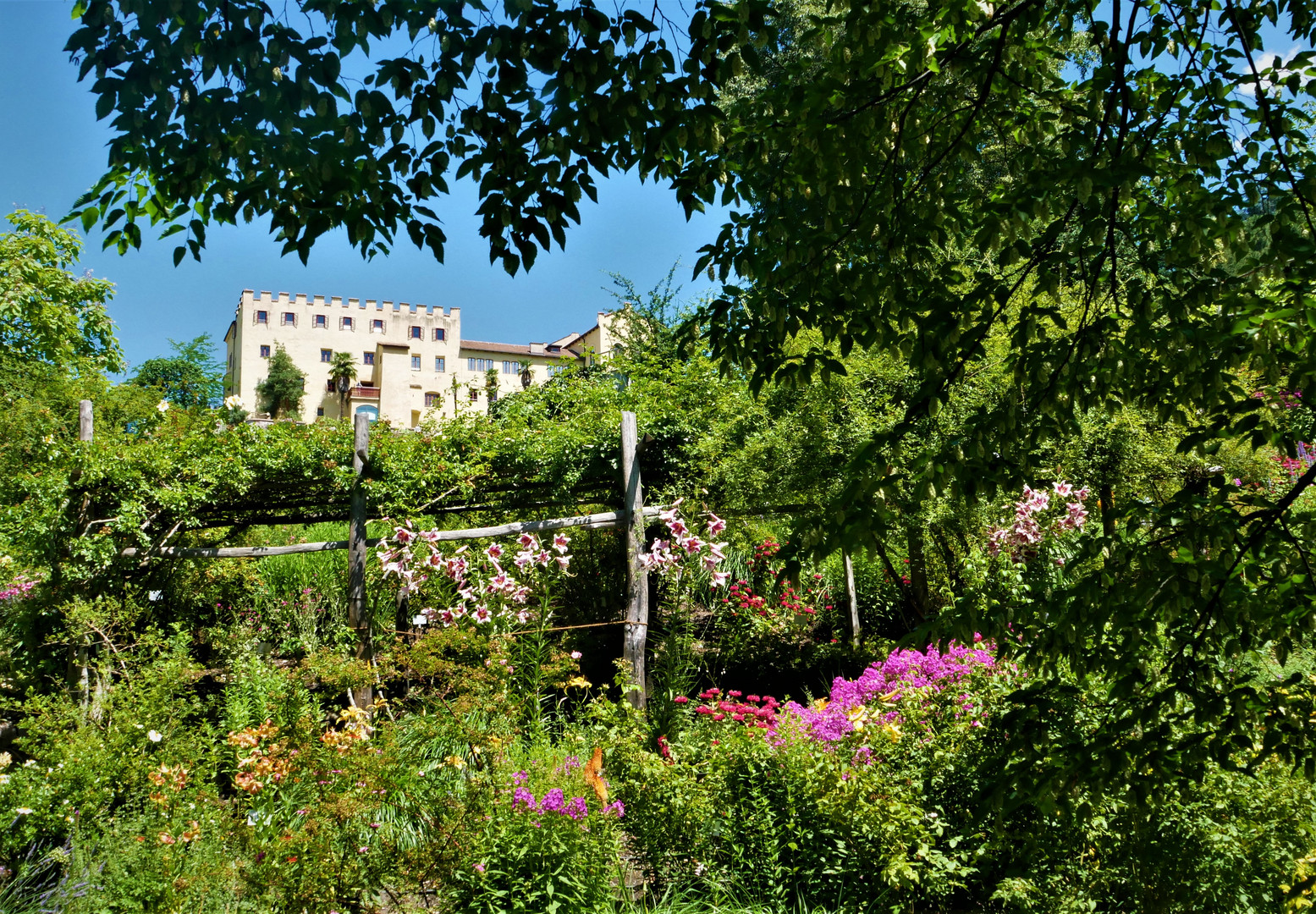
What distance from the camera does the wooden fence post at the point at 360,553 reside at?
5.95 meters

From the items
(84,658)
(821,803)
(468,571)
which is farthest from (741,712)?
(84,658)

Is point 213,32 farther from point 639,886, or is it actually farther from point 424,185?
point 639,886

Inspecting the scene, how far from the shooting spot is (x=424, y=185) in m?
2.25

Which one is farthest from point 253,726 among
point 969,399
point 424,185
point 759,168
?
point 969,399

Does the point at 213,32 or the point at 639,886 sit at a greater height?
the point at 213,32

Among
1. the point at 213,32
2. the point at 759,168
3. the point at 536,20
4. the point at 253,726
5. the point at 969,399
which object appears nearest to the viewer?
the point at 213,32

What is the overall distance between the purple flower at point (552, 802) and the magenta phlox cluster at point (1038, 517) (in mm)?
3852

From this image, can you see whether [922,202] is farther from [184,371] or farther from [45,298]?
[184,371]

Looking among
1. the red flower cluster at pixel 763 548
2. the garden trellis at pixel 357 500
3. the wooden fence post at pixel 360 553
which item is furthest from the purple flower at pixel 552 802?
the red flower cluster at pixel 763 548

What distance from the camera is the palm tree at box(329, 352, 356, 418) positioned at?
40000 millimetres

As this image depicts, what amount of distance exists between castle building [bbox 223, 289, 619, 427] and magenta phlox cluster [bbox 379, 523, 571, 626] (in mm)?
36493

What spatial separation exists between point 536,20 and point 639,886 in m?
3.50

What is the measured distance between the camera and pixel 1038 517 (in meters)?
6.03

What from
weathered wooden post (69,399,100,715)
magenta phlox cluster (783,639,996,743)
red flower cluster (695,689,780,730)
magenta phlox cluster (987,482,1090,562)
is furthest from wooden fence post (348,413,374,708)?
magenta phlox cluster (987,482,1090,562)
